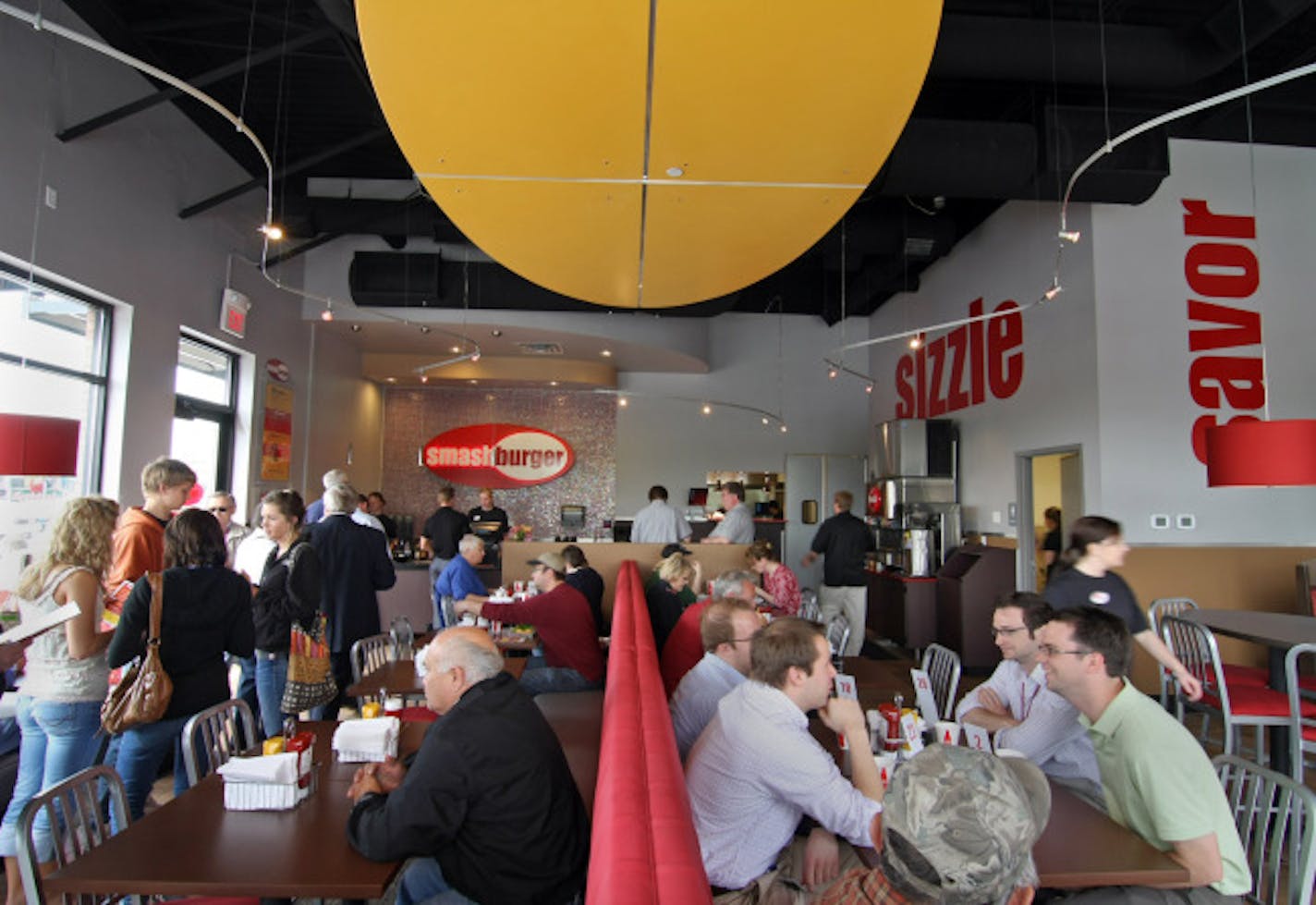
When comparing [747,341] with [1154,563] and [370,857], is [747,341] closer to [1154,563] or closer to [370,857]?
[1154,563]

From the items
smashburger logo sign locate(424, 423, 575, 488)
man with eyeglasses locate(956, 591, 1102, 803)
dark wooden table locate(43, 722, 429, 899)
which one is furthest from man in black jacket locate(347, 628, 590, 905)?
smashburger logo sign locate(424, 423, 575, 488)

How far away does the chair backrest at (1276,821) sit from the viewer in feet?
6.14

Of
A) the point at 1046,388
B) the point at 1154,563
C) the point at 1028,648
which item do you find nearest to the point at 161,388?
the point at 1028,648

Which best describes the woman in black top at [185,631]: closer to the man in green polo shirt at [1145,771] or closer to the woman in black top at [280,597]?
the woman in black top at [280,597]

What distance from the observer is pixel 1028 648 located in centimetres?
284

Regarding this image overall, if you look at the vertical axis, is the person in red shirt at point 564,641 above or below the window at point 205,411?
below

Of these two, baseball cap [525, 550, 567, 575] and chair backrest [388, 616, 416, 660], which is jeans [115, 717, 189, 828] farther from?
baseball cap [525, 550, 567, 575]

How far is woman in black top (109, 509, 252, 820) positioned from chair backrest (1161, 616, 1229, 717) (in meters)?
4.65

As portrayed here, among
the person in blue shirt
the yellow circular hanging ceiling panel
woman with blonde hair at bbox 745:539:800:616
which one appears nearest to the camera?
the yellow circular hanging ceiling panel

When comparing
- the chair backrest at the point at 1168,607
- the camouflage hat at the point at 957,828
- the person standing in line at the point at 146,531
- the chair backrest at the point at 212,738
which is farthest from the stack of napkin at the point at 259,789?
the chair backrest at the point at 1168,607

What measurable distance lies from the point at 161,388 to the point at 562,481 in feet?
20.7

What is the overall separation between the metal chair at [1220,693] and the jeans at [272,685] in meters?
4.73

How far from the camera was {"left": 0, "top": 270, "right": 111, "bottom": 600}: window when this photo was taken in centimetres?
441

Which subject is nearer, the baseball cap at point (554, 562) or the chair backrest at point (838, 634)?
the chair backrest at point (838, 634)
